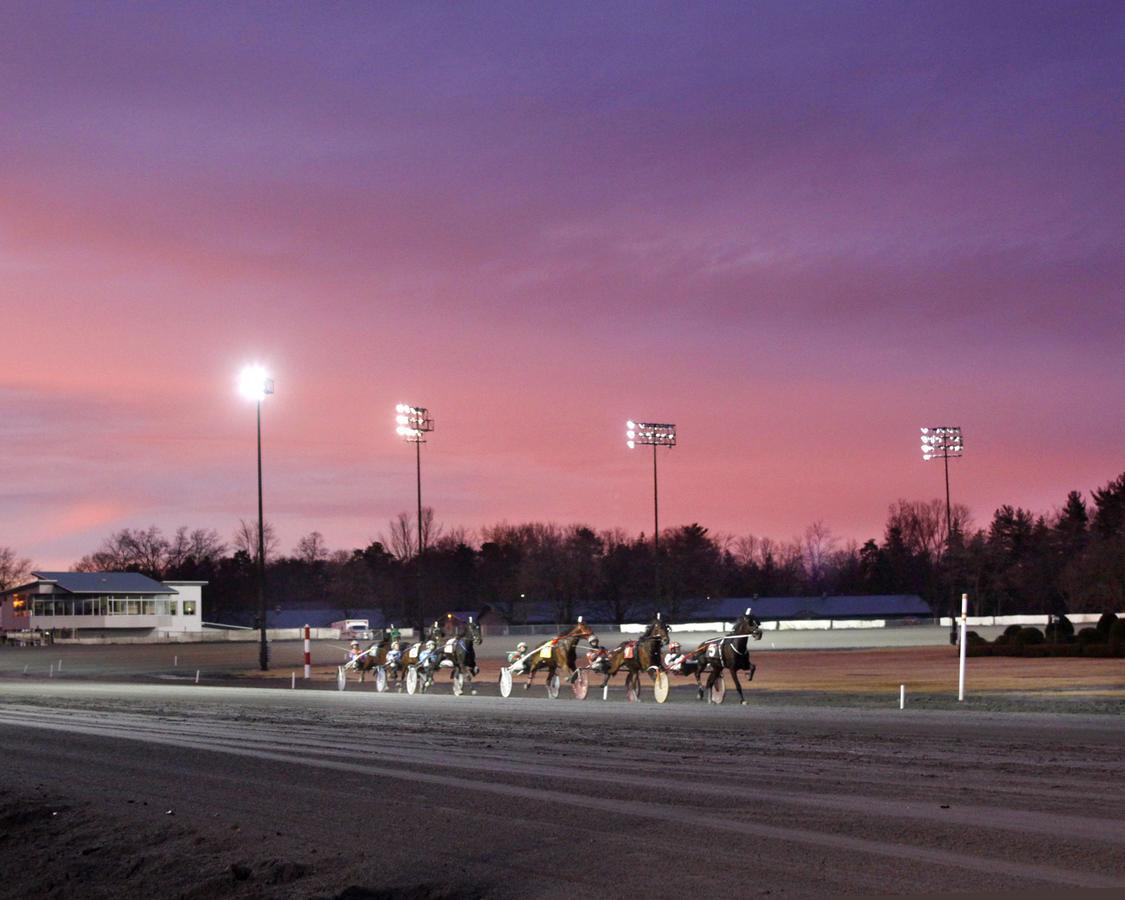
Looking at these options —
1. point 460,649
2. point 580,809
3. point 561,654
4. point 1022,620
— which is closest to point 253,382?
point 460,649

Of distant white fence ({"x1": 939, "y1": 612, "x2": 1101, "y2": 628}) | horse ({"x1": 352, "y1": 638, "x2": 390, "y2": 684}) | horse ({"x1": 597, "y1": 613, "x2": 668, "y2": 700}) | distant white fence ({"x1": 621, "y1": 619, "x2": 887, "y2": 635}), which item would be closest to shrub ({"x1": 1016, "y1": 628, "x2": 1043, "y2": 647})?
horse ({"x1": 352, "y1": 638, "x2": 390, "y2": 684})

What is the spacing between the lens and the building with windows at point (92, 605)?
118 meters

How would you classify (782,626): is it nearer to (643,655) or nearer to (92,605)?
(92,605)

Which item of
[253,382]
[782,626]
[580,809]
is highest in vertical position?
[253,382]

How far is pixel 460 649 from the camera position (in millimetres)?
32656

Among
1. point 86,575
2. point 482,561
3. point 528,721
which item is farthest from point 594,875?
point 482,561

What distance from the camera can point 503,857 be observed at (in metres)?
9.46

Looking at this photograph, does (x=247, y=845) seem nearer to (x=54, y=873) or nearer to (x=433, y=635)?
(x=54, y=873)

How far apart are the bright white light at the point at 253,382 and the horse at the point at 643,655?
28219 millimetres

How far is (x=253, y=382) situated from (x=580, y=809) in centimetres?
4409

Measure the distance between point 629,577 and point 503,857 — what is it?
12413 cm

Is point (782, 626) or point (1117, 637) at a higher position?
point (1117, 637)

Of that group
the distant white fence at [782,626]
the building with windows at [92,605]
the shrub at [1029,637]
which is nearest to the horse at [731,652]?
the shrub at [1029,637]

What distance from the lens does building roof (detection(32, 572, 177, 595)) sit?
11760cm
